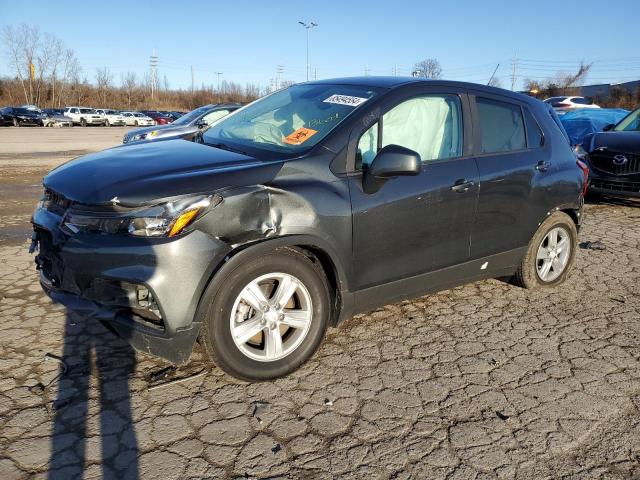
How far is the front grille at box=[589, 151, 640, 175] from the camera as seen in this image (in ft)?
26.3

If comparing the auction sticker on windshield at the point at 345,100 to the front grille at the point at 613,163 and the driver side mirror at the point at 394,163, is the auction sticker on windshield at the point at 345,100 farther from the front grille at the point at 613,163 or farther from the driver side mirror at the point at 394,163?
the front grille at the point at 613,163

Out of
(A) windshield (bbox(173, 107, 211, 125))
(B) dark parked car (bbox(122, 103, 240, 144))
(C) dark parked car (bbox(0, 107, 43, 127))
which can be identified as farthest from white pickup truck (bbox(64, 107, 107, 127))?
(B) dark parked car (bbox(122, 103, 240, 144))

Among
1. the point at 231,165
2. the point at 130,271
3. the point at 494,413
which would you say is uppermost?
the point at 231,165

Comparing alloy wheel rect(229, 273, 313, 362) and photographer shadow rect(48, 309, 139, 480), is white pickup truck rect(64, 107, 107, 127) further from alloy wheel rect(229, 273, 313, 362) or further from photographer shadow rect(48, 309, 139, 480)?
alloy wheel rect(229, 273, 313, 362)

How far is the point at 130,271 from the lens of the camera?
2.62 meters

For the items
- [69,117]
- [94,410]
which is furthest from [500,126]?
[69,117]

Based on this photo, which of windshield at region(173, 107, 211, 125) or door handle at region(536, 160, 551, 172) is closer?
door handle at region(536, 160, 551, 172)

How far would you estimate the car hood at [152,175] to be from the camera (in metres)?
2.72

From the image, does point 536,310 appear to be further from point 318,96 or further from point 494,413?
point 318,96

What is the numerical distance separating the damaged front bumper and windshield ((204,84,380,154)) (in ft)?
3.28

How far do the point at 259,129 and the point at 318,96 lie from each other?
506 mm

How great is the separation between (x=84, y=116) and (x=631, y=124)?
44.9m

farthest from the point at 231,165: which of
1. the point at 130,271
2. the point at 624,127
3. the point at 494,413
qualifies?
the point at 624,127

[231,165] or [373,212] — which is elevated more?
[231,165]
